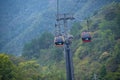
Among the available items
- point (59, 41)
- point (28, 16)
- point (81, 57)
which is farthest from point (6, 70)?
point (28, 16)

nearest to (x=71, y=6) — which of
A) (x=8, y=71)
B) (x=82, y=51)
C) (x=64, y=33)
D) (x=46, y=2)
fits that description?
(x=46, y=2)

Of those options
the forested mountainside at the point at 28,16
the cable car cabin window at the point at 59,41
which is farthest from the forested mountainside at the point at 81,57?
the forested mountainside at the point at 28,16

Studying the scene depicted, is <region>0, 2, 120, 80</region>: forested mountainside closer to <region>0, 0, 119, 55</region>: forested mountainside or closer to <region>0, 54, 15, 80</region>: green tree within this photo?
<region>0, 54, 15, 80</region>: green tree

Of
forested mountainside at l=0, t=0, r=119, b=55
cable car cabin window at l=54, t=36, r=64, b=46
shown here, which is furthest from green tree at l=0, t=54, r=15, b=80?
forested mountainside at l=0, t=0, r=119, b=55

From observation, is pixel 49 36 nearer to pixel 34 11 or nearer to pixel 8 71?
pixel 8 71

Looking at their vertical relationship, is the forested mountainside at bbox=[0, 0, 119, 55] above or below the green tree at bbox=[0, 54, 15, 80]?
above
